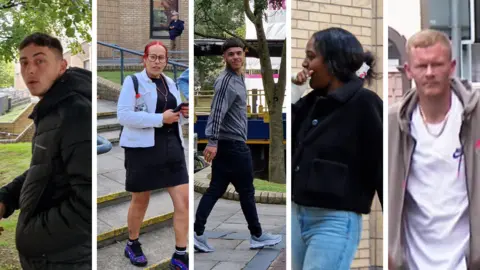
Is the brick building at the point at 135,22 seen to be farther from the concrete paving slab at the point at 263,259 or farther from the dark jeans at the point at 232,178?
the concrete paving slab at the point at 263,259

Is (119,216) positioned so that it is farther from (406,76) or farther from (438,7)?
(438,7)

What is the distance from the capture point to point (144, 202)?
12.4ft

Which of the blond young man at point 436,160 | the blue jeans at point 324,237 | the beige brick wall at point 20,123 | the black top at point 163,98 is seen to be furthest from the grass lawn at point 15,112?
the blond young man at point 436,160

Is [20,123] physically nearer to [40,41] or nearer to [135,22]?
[40,41]

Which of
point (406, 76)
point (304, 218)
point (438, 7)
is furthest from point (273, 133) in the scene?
point (438, 7)

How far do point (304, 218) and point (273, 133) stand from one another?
23.7 inches

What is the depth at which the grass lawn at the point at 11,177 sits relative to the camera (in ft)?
12.4

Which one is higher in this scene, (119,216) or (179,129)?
(179,129)

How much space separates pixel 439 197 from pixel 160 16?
2216 mm

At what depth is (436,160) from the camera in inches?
145

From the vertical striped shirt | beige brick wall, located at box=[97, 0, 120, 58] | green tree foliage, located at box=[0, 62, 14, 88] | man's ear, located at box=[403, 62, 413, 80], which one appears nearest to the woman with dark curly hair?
man's ear, located at box=[403, 62, 413, 80]

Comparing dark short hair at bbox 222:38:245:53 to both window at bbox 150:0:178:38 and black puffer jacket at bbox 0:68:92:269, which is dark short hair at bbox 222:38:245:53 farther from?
black puffer jacket at bbox 0:68:92:269

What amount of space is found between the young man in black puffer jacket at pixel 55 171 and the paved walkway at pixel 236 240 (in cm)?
80

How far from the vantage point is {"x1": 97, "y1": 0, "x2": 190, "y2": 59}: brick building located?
3719 millimetres
